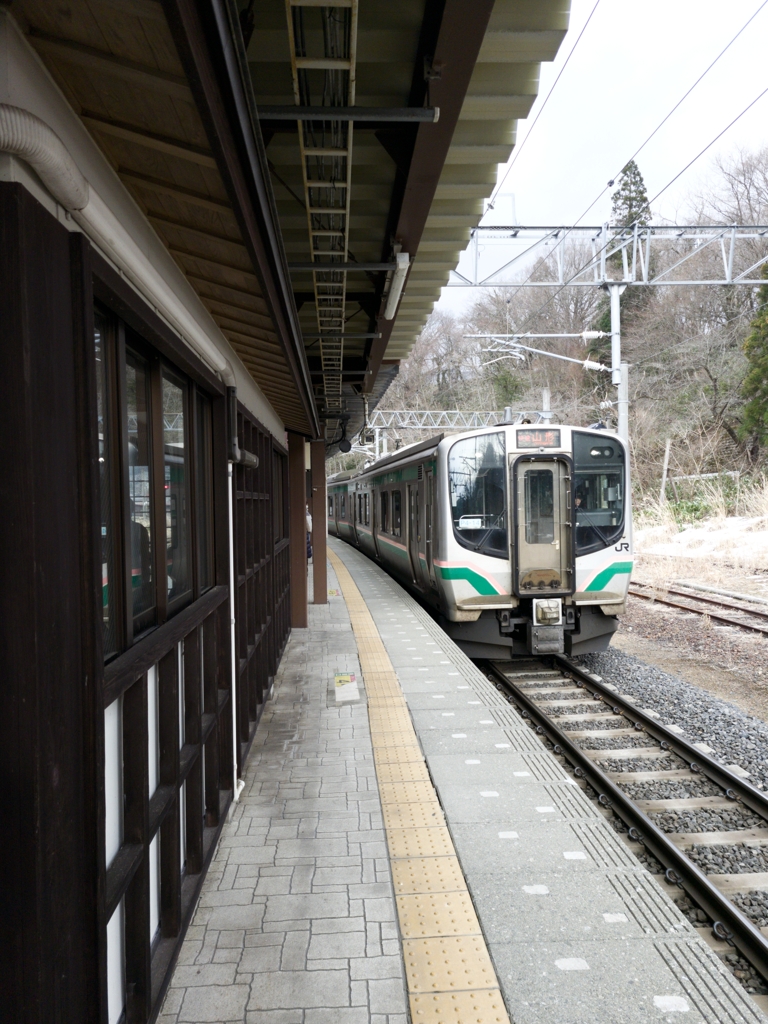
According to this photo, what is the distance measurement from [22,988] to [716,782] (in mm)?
4851

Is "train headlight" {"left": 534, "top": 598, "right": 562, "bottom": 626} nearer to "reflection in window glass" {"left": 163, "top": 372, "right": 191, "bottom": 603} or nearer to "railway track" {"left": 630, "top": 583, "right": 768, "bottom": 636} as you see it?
"railway track" {"left": 630, "top": 583, "right": 768, "bottom": 636}

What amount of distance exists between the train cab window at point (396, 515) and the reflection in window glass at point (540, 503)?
13.6 ft

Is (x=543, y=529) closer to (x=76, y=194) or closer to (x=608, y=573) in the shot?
(x=608, y=573)

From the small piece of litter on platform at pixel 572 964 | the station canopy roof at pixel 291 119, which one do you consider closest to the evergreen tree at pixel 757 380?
the station canopy roof at pixel 291 119

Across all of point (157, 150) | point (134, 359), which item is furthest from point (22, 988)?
point (157, 150)

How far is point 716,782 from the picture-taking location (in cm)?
516

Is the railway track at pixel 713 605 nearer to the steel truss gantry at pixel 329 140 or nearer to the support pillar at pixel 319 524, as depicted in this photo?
the support pillar at pixel 319 524

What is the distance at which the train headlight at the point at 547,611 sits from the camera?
8211 millimetres

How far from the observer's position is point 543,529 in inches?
326

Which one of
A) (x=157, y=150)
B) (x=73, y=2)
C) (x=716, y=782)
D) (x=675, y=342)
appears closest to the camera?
(x=73, y=2)

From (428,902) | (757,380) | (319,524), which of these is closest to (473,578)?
(319,524)

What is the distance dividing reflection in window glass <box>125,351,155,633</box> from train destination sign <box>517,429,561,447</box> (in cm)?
606

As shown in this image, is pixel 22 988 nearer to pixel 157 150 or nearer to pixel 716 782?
pixel 157 150

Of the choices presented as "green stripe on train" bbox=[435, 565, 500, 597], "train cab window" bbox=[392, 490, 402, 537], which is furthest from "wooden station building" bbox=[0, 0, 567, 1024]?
"train cab window" bbox=[392, 490, 402, 537]
